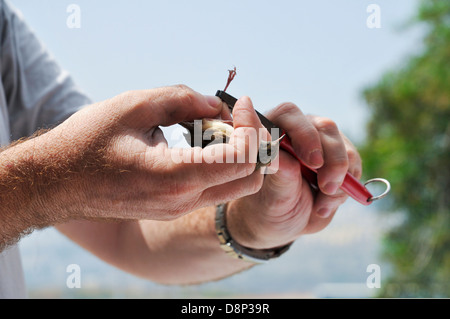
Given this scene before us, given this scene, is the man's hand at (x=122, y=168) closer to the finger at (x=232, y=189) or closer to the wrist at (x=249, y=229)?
the finger at (x=232, y=189)

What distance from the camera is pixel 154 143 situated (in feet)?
1.14

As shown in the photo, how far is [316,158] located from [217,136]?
14 cm

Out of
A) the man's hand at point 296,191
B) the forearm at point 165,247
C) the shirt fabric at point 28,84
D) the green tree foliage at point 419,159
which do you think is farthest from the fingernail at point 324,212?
the green tree foliage at point 419,159

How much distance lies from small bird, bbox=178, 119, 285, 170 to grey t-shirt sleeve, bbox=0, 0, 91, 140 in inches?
14.7

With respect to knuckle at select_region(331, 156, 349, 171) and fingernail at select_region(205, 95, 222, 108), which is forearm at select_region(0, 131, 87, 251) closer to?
fingernail at select_region(205, 95, 222, 108)

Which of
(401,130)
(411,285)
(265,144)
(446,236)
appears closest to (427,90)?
(401,130)

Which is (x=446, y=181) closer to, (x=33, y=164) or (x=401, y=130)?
(x=401, y=130)

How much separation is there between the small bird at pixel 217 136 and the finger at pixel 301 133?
9 centimetres

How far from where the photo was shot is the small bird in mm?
350

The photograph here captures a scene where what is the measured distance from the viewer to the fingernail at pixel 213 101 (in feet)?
1.29

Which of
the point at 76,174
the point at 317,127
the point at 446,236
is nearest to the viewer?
the point at 76,174

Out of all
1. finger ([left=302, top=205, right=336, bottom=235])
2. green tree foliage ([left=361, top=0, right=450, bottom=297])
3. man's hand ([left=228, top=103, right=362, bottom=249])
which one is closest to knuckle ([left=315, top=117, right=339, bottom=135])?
man's hand ([left=228, top=103, right=362, bottom=249])

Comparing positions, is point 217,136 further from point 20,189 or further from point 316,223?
point 316,223
